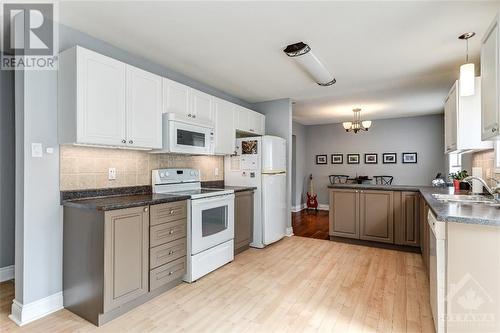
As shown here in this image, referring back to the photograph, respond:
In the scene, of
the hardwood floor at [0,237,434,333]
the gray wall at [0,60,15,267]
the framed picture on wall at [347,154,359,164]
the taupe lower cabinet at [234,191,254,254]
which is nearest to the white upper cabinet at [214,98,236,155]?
the taupe lower cabinet at [234,191,254,254]

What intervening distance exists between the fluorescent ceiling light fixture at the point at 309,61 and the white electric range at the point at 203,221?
1.75m

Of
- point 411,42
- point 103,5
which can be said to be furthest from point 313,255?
point 103,5

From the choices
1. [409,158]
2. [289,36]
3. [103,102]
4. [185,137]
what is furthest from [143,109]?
[409,158]

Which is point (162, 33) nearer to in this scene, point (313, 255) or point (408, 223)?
point (313, 255)

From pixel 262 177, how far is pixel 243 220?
0.70 m

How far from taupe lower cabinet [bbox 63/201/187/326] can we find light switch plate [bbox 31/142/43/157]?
486mm

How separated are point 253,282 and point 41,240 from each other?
6.43ft

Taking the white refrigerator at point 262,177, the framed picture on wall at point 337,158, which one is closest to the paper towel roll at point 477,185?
the white refrigerator at point 262,177

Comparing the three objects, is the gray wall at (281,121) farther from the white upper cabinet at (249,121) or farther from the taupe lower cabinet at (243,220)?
the taupe lower cabinet at (243,220)

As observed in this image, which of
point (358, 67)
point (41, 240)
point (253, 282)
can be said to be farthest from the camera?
point (358, 67)

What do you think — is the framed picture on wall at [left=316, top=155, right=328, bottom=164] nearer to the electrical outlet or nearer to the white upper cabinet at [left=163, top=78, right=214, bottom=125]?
the white upper cabinet at [left=163, top=78, right=214, bottom=125]

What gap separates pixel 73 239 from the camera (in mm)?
2236

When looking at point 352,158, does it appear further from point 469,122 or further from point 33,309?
point 33,309

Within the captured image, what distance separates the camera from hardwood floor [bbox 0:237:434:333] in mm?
2047
